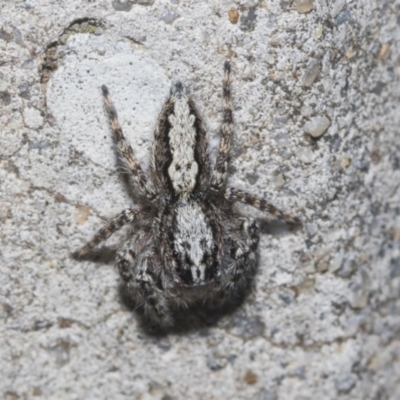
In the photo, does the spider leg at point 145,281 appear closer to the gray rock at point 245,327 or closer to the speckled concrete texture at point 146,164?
the speckled concrete texture at point 146,164

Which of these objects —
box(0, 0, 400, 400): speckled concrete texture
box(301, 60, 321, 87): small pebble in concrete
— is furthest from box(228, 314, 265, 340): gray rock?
box(301, 60, 321, 87): small pebble in concrete

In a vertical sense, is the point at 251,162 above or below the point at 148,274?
above

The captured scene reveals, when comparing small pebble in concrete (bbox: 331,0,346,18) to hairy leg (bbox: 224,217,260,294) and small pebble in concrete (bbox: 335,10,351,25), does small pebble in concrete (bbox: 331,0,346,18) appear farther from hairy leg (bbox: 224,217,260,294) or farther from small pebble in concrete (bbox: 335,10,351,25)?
hairy leg (bbox: 224,217,260,294)

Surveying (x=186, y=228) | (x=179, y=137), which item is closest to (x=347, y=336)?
(x=186, y=228)

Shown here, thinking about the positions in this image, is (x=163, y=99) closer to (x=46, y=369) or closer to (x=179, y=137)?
(x=179, y=137)

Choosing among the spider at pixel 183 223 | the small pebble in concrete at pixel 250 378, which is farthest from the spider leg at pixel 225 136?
the small pebble in concrete at pixel 250 378
